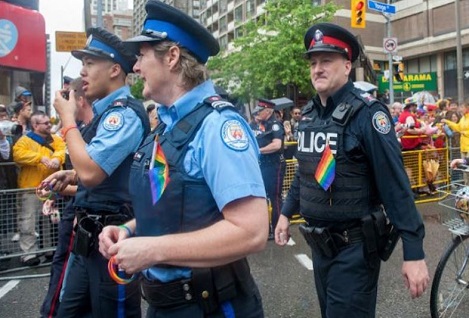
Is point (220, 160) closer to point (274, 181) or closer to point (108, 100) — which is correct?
point (108, 100)

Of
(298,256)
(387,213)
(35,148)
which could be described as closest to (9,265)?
(35,148)

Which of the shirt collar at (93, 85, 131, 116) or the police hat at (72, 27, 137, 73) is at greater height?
the police hat at (72, 27, 137, 73)

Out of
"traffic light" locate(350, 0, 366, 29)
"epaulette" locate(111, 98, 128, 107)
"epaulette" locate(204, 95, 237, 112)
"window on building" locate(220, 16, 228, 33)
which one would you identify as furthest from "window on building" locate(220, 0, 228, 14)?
"epaulette" locate(204, 95, 237, 112)

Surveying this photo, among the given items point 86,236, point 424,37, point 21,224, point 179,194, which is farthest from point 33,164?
point 424,37

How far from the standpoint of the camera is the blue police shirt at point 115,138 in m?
2.41

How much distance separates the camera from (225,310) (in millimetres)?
1744

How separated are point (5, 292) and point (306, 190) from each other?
3.83 metres

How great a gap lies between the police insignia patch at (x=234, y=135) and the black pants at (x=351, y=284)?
1.22 m

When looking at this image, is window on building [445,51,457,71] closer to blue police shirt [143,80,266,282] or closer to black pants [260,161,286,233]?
black pants [260,161,286,233]

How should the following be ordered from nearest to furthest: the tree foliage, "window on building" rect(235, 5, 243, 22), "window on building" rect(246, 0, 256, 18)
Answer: the tree foliage < "window on building" rect(246, 0, 256, 18) < "window on building" rect(235, 5, 243, 22)

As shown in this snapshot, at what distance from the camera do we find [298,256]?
6145 mm

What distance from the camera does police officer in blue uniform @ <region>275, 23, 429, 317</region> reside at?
2504 mm

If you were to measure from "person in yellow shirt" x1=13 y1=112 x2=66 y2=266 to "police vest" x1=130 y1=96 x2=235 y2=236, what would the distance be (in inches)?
189

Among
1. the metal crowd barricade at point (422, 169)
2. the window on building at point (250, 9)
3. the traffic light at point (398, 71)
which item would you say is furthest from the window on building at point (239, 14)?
the metal crowd barricade at point (422, 169)
